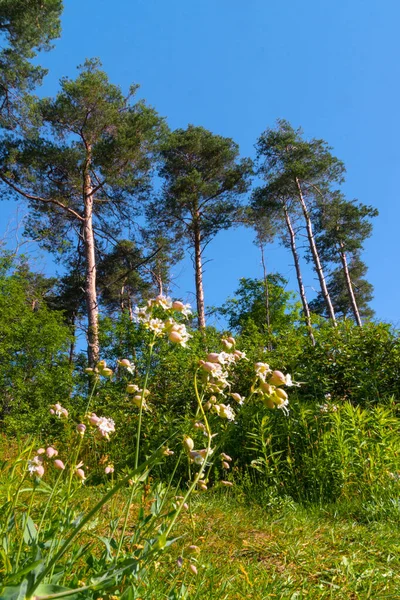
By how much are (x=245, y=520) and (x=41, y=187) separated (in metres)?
11.1

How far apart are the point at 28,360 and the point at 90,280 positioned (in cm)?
262

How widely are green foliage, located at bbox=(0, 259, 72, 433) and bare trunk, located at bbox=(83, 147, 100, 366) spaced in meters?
0.56

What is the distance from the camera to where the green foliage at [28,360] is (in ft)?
25.6

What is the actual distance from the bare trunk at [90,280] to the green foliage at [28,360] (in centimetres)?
56

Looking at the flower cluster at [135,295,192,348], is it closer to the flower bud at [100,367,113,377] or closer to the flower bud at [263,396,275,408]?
the flower bud at [100,367,113,377]

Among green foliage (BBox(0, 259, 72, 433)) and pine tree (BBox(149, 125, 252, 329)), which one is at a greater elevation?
pine tree (BBox(149, 125, 252, 329))

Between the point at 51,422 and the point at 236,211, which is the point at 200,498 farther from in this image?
the point at 236,211

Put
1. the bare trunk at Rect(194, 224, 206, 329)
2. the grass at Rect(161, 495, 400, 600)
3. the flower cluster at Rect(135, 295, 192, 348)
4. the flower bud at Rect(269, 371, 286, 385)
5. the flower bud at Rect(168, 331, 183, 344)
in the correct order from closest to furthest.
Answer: the flower bud at Rect(269, 371, 286, 385) < the flower bud at Rect(168, 331, 183, 344) < the flower cluster at Rect(135, 295, 192, 348) < the grass at Rect(161, 495, 400, 600) < the bare trunk at Rect(194, 224, 206, 329)

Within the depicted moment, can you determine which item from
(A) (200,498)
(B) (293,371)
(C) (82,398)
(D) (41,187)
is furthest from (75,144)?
(A) (200,498)

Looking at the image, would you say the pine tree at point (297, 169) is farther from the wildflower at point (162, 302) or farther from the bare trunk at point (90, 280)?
the wildflower at point (162, 302)

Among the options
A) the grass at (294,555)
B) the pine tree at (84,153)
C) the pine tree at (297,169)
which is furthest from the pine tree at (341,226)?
the grass at (294,555)

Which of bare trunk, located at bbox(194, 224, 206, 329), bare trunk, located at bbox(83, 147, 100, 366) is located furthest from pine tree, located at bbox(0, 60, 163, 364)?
bare trunk, located at bbox(194, 224, 206, 329)

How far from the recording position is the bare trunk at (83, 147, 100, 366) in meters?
9.09

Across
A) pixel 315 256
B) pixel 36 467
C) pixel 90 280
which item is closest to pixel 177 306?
pixel 36 467
